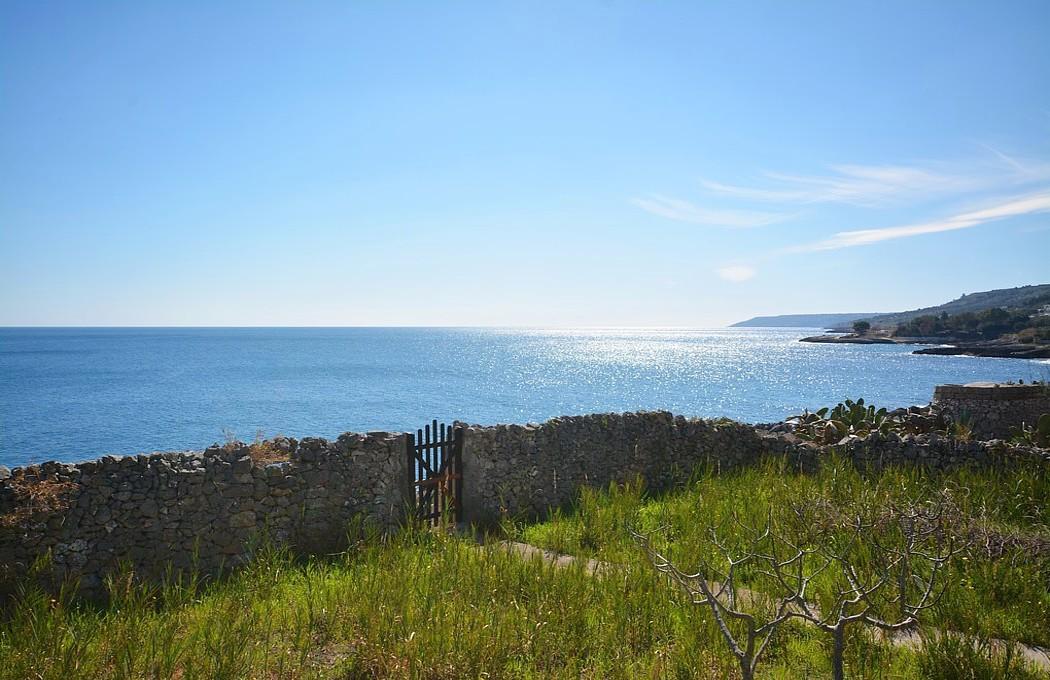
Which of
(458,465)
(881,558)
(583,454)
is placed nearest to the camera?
(881,558)

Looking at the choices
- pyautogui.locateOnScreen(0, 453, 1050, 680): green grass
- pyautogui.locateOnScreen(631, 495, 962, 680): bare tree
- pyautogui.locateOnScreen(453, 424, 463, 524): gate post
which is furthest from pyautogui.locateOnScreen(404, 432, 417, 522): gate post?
pyautogui.locateOnScreen(631, 495, 962, 680): bare tree

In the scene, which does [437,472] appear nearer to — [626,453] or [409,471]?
[409,471]

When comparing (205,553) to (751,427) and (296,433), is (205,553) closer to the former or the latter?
(751,427)

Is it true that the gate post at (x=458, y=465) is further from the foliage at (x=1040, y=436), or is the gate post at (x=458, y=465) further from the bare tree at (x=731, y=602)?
the foliage at (x=1040, y=436)

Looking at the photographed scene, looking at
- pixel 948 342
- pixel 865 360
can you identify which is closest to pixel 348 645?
pixel 865 360

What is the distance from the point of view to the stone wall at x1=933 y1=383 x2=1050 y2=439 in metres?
18.3

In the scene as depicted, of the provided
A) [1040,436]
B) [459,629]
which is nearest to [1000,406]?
[1040,436]

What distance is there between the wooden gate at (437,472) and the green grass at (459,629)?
288cm

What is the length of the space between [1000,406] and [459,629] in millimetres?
18728

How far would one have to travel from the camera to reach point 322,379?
83.5 meters

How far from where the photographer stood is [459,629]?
5.91 m

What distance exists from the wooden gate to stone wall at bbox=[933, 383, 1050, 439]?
14.9 m

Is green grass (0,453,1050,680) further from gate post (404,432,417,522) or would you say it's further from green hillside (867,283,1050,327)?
green hillside (867,283,1050,327)

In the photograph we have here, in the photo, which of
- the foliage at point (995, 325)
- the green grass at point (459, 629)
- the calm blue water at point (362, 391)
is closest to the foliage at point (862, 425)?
the green grass at point (459, 629)
